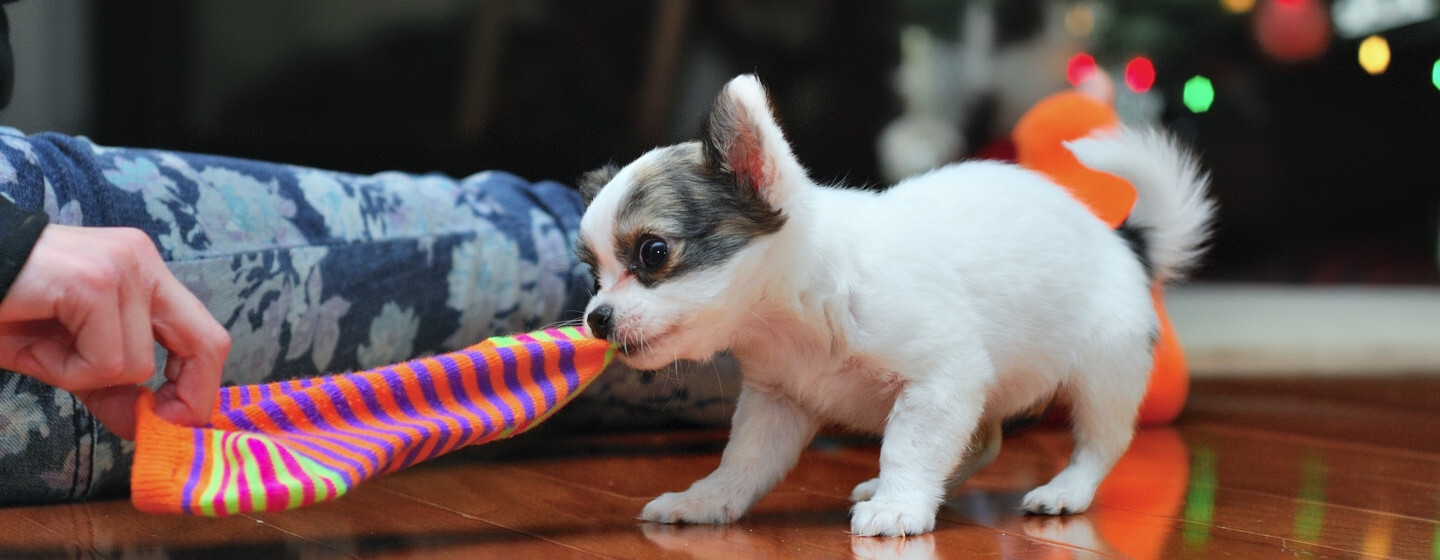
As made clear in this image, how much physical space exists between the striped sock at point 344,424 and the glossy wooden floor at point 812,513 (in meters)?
0.12

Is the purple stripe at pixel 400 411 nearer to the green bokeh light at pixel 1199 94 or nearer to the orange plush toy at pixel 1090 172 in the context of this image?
the orange plush toy at pixel 1090 172

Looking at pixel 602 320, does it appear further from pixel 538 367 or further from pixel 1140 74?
pixel 1140 74

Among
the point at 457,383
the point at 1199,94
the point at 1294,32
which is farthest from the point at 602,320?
the point at 1294,32

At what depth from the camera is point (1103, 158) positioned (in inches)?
68.1

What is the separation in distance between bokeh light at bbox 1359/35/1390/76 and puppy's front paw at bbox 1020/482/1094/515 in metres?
3.97

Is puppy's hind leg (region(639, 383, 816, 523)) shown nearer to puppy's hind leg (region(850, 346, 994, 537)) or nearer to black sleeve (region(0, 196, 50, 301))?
puppy's hind leg (region(850, 346, 994, 537))

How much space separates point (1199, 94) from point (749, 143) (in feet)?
13.3

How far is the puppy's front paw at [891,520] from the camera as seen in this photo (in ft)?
4.30

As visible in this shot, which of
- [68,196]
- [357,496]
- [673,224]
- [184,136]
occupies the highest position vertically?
[673,224]

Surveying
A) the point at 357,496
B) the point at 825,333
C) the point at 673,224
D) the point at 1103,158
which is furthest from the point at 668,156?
the point at 1103,158

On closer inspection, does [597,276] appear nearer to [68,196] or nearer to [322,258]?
[322,258]

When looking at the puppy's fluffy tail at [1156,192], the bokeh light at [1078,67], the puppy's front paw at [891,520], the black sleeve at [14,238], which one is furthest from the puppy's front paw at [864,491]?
the bokeh light at [1078,67]

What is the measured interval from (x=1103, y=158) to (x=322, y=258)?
1.20m

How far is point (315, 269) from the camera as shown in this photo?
1.72m
